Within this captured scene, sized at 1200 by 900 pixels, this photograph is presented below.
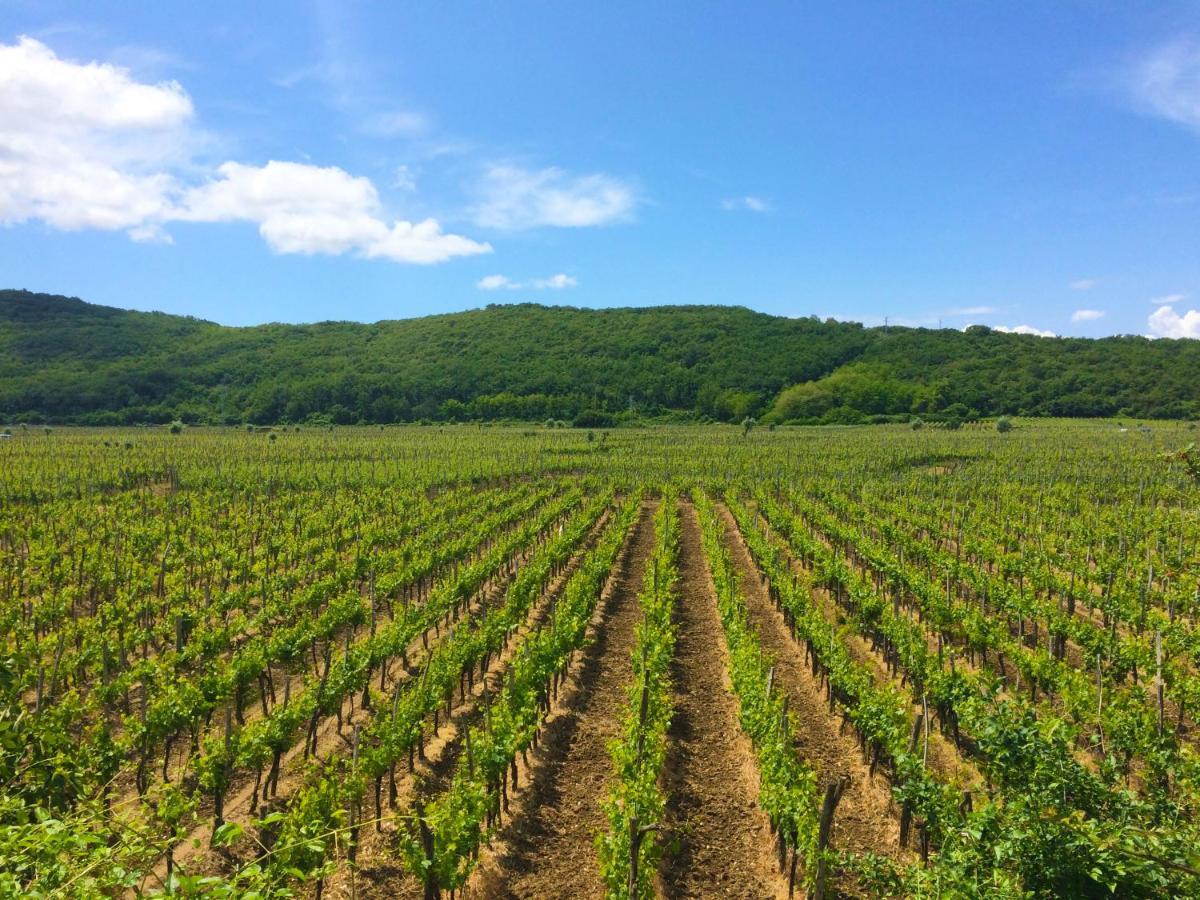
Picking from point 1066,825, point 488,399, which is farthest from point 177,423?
point 1066,825

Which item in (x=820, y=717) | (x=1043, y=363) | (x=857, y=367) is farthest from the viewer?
(x=857, y=367)

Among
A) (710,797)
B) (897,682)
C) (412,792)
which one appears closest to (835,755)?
(710,797)

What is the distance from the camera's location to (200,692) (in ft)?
31.5

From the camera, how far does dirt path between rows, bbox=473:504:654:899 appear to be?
7324mm

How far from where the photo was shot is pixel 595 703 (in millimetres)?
11648

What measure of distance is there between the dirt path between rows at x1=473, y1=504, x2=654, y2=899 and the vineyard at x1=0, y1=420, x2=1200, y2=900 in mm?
48

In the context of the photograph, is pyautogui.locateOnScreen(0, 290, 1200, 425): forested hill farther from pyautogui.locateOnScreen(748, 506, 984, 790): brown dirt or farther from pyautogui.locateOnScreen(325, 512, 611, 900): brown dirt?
pyautogui.locateOnScreen(325, 512, 611, 900): brown dirt

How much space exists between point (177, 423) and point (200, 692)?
7917 cm

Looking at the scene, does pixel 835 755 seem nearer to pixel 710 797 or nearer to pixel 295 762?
pixel 710 797

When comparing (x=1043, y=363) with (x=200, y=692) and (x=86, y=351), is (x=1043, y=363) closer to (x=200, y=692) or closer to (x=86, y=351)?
(x=200, y=692)

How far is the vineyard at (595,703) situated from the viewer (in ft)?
14.8

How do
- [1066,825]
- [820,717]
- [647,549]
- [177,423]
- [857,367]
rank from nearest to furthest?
[1066,825], [820,717], [647,549], [177,423], [857,367]

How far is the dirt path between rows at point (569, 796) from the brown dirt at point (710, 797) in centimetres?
96

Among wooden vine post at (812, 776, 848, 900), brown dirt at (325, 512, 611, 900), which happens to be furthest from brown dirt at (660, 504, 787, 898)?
brown dirt at (325, 512, 611, 900)
